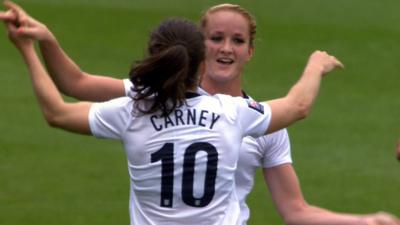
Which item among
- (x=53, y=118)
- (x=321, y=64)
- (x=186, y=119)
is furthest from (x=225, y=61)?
(x=53, y=118)

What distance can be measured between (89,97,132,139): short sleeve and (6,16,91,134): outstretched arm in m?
0.04

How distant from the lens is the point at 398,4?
55.1 feet

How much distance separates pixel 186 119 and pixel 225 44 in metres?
1.13

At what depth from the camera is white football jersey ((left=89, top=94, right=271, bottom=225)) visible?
16.9 feet

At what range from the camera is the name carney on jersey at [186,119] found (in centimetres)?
516

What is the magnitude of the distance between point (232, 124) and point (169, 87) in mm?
330

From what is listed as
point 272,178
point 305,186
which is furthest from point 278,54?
point 272,178

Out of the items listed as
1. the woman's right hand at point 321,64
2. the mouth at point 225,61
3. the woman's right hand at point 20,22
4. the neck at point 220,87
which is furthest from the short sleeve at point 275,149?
the woman's right hand at point 20,22

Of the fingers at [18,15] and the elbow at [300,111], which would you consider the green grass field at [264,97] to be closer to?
Answer: the elbow at [300,111]

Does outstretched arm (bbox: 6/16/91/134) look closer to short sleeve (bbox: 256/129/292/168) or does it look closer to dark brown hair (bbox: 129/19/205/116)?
dark brown hair (bbox: 129/19/205/116)

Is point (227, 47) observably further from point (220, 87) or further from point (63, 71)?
point (63, 71)

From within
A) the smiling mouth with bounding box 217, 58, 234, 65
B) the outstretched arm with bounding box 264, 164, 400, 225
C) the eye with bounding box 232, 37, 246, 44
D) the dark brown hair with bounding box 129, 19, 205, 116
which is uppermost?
the dark brown hair with bounding box 129, 19, 205, 116

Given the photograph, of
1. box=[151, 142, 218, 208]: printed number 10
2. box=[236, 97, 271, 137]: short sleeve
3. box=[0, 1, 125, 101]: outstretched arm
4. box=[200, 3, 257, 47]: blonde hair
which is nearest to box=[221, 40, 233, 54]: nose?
box=[200, 3, 257, 47]: blonde hair

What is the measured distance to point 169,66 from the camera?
16.6ft
